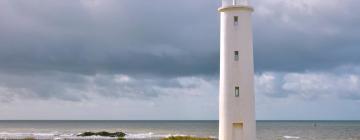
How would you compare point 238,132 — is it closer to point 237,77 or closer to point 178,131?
point 237,77

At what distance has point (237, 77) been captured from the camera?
18422mm

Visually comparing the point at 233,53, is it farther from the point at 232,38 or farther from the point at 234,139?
the point at 234,139

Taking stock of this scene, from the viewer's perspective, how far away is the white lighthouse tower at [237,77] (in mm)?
18344

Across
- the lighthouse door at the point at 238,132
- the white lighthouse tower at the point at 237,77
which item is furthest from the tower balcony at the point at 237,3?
the lighthouse door at the point at 238,132

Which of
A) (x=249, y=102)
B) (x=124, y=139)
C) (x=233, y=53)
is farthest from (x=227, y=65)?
(x=124, y=139)

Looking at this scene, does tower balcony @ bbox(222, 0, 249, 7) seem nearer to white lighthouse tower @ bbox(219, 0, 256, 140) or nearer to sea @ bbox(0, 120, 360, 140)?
white lighthouse tower @ bbox(219, 0, 256, 140)

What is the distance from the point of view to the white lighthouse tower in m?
18.3

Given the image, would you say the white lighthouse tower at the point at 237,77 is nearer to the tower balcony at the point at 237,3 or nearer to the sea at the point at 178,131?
the tower balcony at the point at 237,3

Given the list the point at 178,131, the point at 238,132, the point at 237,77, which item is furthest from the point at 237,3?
the point at 178,131

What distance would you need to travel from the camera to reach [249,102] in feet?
60.4

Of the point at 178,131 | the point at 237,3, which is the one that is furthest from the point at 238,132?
the point at 178,131

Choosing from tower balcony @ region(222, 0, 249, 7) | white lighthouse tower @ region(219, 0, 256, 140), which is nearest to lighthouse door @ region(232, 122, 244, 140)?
white lighthouse tower @ region(219, 0, 256, 140)

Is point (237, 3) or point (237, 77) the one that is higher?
point (237, 3)

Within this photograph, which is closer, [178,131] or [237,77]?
[237,77]
